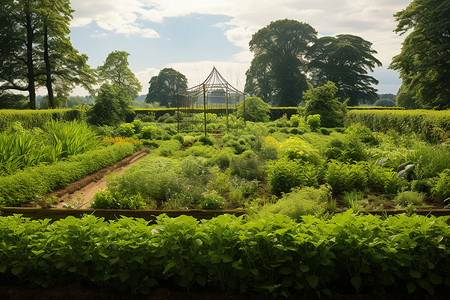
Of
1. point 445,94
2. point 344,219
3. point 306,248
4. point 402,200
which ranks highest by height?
point 445,94

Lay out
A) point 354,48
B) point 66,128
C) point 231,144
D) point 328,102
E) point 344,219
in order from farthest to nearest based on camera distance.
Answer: point 354,48, point 328,102, point 231,144, point 66,128, point 344,219

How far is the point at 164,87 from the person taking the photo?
5241 cm

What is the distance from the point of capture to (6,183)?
4945 millimetres

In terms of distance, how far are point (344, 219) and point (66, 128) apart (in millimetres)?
7816

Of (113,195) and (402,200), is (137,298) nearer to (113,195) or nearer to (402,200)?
(113,195)

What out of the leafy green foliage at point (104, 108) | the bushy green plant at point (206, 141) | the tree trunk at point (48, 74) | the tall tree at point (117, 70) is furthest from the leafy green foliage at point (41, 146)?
the tall tree at point (117, 70)

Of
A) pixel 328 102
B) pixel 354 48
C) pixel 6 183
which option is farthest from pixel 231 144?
pixel 354 48

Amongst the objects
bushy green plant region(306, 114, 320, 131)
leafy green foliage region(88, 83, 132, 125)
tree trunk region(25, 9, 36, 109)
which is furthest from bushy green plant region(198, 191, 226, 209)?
tree trunk region(25, 9, 36, 109)

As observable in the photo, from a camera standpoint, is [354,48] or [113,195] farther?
[354,48]

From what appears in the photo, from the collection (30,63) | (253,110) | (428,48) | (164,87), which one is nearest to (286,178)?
(253,110)

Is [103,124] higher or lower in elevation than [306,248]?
higher

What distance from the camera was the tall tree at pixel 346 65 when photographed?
3838cm

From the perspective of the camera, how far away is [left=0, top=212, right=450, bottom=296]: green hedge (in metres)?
2.31

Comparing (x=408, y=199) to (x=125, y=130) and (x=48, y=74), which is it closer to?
(x=125, y=130)
